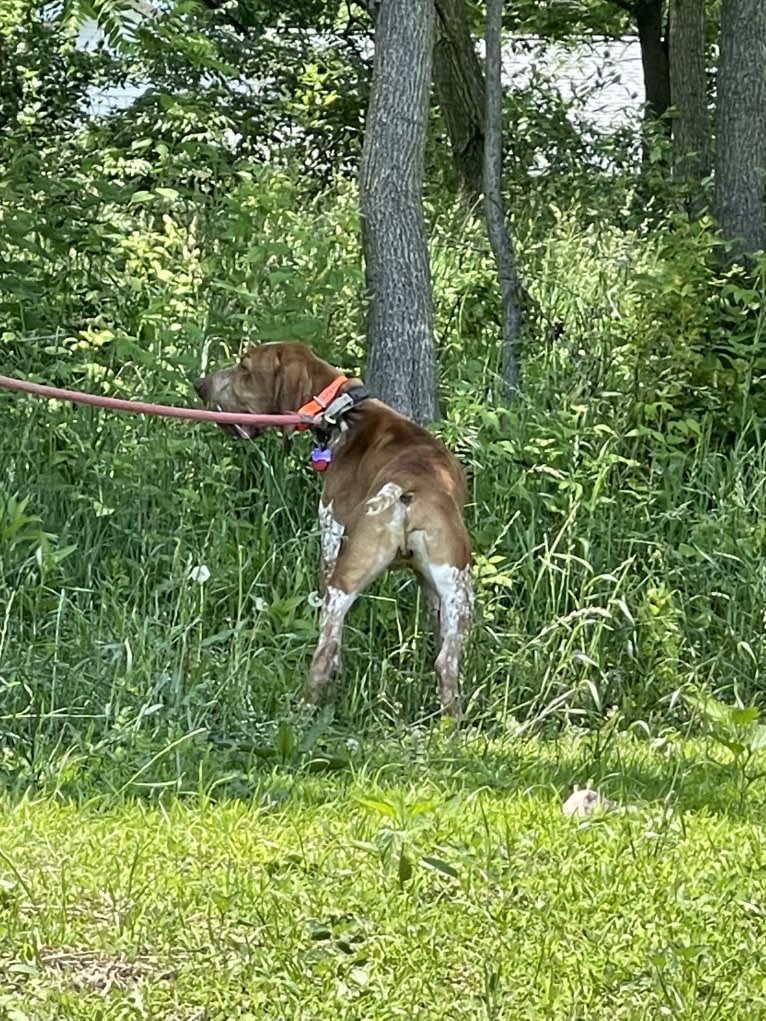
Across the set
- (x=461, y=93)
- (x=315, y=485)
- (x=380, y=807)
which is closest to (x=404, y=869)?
(x=380, y=807)

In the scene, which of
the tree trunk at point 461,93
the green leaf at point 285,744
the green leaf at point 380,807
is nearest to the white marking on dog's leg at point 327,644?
the green leaf at point 285,744

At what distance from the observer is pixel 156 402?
727cm

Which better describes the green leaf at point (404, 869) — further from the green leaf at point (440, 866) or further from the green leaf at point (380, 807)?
the green leaf at point (380, 807)

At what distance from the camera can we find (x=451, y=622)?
5602 mm

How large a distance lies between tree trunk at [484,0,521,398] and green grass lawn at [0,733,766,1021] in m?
3.65

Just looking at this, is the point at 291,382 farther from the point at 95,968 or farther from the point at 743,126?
the point at 743,126

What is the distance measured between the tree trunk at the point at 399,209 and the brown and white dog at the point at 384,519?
970 millimetres

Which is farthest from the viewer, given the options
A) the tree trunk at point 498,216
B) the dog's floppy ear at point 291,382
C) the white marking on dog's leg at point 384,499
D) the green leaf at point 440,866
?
the tree trunk at point 498,216

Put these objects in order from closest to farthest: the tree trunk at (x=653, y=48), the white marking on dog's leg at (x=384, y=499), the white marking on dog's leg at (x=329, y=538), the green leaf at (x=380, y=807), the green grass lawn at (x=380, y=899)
Result: the green grass lawn at (x=380, y=899) < the green leaf at (x=380, y=807) < the white marking on dog's leg at (x=384, y=499) < the white marking on dog's leg at (x=329, y=538) < the tree trunk at (x=653, y=48)

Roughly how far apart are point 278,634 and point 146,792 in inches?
59.7

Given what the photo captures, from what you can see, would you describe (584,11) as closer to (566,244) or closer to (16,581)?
(566,244)

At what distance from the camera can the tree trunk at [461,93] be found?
34.9ft

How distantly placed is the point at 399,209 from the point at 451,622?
8.00 feet

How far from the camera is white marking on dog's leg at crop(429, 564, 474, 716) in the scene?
5559 millimetres
